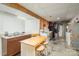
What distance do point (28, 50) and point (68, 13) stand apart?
1.03m

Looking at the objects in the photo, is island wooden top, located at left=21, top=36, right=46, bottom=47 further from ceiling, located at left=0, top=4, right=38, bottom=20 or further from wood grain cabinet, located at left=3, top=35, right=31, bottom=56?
ceiling, located at left=0, top=4, right=38, bottom=20

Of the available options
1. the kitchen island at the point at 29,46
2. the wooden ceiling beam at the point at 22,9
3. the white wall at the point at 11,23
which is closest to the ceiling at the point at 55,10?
the wooden ceiling beam at the point at 22,9

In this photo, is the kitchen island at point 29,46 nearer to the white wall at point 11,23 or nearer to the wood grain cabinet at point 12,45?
the wood grain cabinet at point 12,45

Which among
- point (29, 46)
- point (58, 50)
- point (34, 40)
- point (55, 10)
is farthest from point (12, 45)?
point (55, 10)

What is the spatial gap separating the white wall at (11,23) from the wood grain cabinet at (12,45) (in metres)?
0.17

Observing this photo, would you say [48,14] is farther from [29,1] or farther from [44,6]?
[29,1]

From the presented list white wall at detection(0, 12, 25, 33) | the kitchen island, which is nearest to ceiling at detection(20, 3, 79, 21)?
white wall at detection(0, 12, 25, 33)

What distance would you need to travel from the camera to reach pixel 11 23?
1892 mm

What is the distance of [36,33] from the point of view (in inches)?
77.5

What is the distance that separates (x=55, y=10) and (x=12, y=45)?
1081mm

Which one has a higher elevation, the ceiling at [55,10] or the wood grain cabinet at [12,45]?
the ceiling at [55,10]

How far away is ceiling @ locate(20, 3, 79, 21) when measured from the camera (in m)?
1.80

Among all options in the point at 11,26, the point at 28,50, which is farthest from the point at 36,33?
the point at 11,26

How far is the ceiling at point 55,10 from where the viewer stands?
1803mm
